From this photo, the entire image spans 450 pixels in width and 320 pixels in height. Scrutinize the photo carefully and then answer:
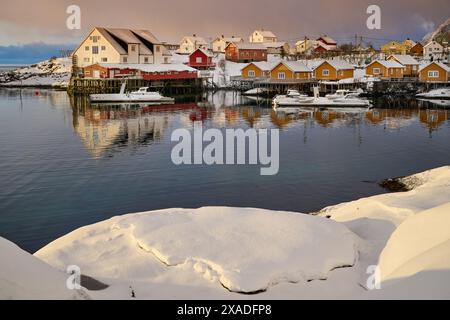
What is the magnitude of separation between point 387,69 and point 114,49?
3872 centimetres

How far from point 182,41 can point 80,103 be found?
66336 mm

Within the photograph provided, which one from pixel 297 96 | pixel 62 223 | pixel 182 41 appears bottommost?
pixel 62 223

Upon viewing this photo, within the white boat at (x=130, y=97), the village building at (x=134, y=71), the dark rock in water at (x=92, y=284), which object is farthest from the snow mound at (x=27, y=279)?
the village building at (x=134, y=71)

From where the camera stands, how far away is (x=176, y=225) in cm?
1359

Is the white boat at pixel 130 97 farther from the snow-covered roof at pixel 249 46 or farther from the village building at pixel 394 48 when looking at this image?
the village building at pixel 394 48

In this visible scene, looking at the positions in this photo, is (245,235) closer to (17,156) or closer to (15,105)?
(17,156)

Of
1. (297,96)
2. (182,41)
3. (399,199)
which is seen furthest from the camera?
(182,41)

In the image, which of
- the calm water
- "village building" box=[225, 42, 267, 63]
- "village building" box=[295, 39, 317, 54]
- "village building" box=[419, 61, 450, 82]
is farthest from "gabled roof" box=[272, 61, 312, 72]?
"village building" box=[295, 39, 317, 54]

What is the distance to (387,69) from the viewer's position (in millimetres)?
80125

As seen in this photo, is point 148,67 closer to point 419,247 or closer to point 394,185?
point 394,185

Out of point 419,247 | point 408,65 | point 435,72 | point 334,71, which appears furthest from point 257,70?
point 419,247

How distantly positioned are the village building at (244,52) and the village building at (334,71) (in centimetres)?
2681

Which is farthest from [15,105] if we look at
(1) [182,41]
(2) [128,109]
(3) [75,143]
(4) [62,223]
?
(1) [182,41]

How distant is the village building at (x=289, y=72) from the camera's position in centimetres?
7906
